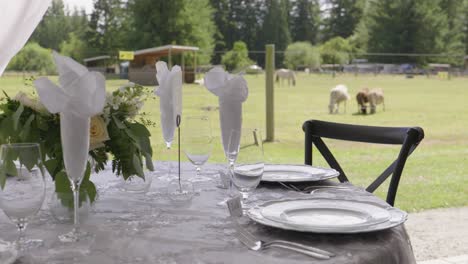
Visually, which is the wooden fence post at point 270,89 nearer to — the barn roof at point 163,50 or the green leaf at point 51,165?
the green leaf at point 51,165

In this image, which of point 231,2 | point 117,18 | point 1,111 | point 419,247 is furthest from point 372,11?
point 1,111

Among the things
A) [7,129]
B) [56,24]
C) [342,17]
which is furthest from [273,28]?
[7,129]

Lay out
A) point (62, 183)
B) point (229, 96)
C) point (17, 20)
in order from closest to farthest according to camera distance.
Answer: point (62, 183) < point (229, 96) < point (17, 20)

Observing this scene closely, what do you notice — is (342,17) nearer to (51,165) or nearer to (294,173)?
(294,173)

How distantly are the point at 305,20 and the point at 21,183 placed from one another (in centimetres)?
2625

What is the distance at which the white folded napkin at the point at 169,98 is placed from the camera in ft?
4.44

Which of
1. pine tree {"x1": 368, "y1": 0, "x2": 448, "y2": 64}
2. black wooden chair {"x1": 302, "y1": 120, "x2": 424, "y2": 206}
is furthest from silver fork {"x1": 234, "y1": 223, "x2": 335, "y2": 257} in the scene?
pine tree {"x1": 368, "y1": 0, "x2": 448, "y2": 64}

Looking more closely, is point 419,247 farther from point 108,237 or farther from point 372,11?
point 372,11

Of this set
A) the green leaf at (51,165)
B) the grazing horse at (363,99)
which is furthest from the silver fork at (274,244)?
the grazing horse at (363,99)

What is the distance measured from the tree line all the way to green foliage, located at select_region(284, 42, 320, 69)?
4 cm

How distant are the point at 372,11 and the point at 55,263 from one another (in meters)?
27.8

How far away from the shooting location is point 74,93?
0.89m

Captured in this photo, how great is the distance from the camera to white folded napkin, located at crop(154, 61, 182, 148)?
135 cm

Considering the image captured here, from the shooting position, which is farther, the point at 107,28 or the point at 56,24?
the point at 107,28
